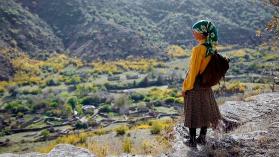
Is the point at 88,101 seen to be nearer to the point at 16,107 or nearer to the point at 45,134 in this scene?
the point at 16,107

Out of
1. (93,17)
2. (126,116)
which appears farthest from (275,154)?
(93,17)

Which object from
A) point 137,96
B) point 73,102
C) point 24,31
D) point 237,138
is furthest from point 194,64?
point 24,31

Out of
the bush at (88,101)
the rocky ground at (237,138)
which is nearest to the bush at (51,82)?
the bush at (88,101)

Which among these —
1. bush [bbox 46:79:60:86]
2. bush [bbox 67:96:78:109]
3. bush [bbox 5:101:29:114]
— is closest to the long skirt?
bush [bbox 5:101:29:114]

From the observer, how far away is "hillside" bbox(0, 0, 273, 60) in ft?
268

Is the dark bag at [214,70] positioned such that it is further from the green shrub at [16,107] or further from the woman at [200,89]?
A: the green shrub at [16,107]

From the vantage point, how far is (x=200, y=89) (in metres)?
5.94

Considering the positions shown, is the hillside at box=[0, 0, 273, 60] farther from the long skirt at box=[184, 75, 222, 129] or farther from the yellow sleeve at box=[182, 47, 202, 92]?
the yellow sleeve at box=[182, 47, 202, 92]

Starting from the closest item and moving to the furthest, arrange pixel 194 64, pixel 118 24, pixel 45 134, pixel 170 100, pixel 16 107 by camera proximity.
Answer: pixel 194 64
pixel 45 134
pixel 16 107
pixel 170 100
pixel 118 24

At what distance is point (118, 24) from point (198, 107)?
8204cm

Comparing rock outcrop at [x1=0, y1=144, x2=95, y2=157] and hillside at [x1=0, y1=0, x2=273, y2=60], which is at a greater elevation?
hillside at [x1=0, y1=0, x2=273, y2=60]

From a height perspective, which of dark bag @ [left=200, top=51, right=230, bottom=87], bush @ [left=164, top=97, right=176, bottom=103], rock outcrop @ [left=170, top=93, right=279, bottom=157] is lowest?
bush @ [left=164, top=97, right=176, bottom=103]

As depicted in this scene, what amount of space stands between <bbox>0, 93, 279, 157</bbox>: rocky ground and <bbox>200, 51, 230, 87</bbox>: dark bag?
841 millimetres

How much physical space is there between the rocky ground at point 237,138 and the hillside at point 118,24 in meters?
72.1
